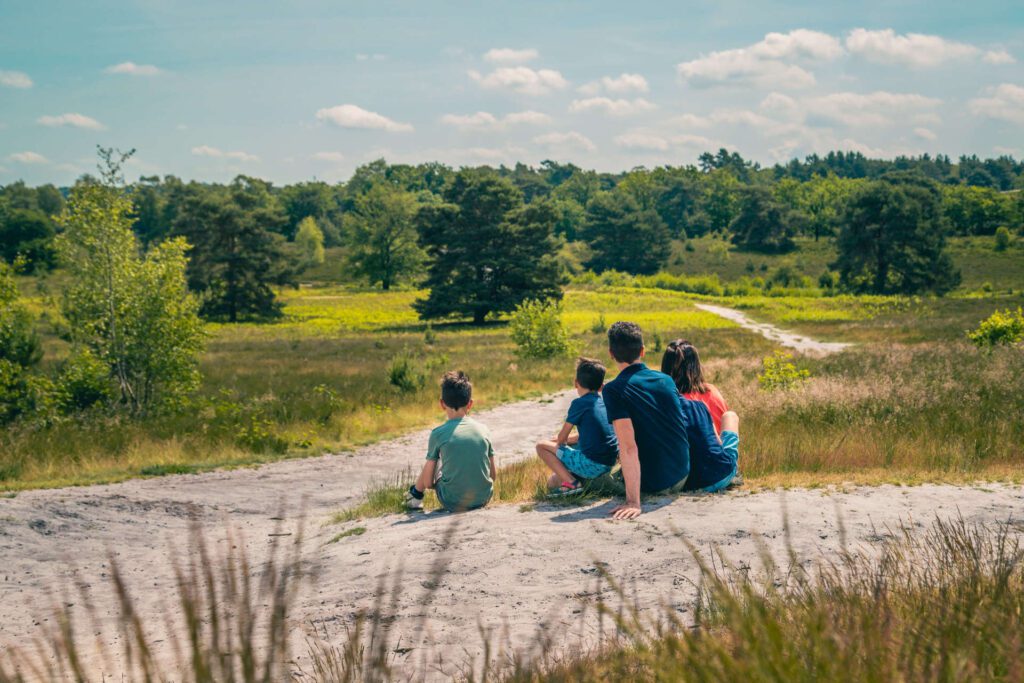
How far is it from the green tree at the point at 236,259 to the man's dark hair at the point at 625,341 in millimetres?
63308

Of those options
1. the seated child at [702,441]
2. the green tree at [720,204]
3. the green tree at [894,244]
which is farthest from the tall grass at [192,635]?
the green tree at [720,204]

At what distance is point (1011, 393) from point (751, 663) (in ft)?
42.5

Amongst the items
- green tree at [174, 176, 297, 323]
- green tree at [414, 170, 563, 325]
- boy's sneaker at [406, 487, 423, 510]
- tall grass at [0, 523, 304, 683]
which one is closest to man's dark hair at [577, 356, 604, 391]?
boy's sneaker at [406, 487, 423, 510]

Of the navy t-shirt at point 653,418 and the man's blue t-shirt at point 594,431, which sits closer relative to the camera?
the navy t-shirt at point 653,418

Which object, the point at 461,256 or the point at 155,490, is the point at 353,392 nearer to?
the point at 155,490

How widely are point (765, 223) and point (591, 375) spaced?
114 metres

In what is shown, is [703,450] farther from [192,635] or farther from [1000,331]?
[1000,331]

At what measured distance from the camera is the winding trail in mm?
4762

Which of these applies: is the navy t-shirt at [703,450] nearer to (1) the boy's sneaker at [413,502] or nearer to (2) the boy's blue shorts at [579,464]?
(2) the boy's blue shorts at [579,464]

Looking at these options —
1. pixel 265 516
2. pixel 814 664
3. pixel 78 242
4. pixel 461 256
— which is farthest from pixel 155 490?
pixel 461 256

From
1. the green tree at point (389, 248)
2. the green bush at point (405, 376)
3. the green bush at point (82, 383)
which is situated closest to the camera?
the green bush at point (82, 383)

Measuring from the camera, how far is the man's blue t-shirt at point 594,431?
7.48 m

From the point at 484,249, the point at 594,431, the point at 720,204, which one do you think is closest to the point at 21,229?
the point at 484,249

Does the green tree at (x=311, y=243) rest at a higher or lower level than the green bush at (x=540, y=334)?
higher
